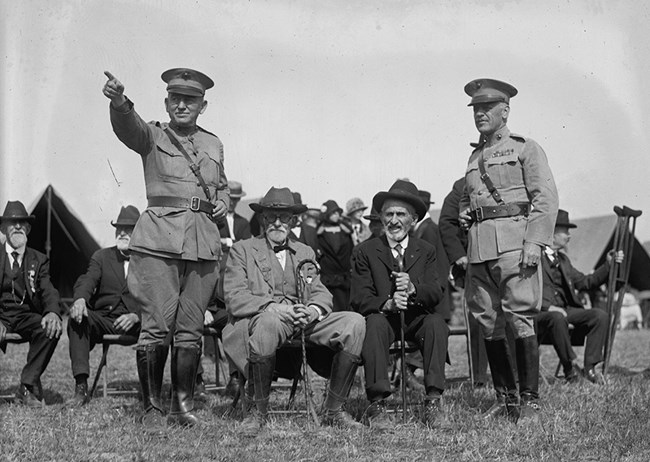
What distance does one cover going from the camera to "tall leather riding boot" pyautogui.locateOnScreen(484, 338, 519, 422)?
562cm

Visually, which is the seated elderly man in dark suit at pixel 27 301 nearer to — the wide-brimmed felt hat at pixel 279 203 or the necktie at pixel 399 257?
the wide-brimmed felt hat at pixel 279 203

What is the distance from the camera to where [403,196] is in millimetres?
5973

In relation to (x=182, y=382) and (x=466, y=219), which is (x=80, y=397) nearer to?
(x=182, y=382)

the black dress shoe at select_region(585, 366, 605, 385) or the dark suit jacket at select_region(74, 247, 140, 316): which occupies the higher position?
the dark suit jacket at select_region(74, 247, 140, 316)

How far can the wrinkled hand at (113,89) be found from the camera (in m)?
5.07

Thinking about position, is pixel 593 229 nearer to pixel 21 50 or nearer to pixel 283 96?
pixel 283 96

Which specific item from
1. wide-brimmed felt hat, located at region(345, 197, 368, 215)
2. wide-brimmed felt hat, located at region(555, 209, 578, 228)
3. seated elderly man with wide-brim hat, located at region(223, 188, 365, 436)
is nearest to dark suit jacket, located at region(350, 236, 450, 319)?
seated elderly man with wide-brim hat, located at region(223, 188, 365, 436)

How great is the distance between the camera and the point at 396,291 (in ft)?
19.0

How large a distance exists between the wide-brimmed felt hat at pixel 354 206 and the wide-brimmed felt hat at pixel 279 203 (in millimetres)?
4431

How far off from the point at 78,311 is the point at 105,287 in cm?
56

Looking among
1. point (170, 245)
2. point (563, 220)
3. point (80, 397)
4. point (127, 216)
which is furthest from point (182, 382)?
point (563, 220)

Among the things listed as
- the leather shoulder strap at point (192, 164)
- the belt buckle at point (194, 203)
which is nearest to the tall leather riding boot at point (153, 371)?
the belt buckle at point (194, 203)

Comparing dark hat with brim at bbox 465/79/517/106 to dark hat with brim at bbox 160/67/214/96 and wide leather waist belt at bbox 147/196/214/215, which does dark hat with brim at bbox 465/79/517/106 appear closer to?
dark hat with brim at bbox 160/67/214/96

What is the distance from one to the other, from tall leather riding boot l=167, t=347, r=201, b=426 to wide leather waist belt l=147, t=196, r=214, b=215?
898 mm
